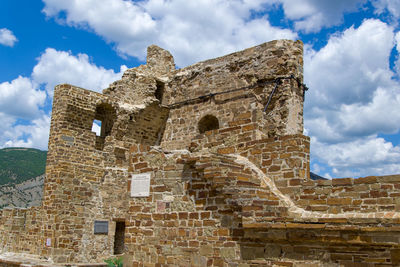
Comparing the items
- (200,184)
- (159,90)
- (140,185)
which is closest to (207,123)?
(159,90)

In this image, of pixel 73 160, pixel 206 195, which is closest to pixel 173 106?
pixel 73 160

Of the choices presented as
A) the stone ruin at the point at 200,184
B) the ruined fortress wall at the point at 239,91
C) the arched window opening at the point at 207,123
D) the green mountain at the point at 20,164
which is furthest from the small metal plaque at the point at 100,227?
the green mountain at the point at 20,164

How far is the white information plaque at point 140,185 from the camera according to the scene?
854 centimetres

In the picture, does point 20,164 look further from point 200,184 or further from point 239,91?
point 200,184

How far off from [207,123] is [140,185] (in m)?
6.56

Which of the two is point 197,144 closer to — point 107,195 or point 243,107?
point 243,107

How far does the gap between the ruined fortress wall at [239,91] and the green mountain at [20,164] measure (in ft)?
159

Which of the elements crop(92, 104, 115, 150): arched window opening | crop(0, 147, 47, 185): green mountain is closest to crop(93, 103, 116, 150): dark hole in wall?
crop(92, 104, 115, 150): arched window opening

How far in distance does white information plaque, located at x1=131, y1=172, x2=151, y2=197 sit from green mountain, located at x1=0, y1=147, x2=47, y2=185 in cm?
5380

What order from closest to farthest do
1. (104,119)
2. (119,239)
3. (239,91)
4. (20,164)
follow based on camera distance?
(239,91) → (119,239) → (104,119) → (20,164)

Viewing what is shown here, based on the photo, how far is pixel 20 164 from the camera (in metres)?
68.9

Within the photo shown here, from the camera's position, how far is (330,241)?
5.86 meters

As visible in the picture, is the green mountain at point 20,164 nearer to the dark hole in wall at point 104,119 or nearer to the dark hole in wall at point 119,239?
the dark hole in wall at point 104,119

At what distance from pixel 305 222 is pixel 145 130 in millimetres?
10980
